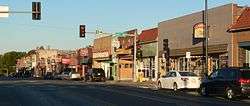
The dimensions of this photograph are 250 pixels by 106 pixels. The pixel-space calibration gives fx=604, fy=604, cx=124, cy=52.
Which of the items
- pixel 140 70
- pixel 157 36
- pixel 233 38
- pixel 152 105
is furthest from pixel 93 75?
pixel 152 105

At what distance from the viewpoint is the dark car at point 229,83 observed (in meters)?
29.9

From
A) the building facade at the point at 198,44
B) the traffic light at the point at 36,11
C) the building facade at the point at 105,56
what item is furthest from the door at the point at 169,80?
the building facade at the point at 105,56

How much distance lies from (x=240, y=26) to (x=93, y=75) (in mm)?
31988

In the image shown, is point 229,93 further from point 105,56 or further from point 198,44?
point 105,56

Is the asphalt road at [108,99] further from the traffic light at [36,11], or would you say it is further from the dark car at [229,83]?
the traffic light at [36,11]

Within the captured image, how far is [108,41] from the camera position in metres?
85.1

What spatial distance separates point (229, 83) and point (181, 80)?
29.5 ft

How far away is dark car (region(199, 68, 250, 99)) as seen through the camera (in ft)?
98.2

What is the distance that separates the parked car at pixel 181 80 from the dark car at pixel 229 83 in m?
6.38

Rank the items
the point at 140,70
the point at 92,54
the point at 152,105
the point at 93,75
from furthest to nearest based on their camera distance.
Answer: the point at 92,54 → the point at 93,75 → the point at 140,70 → the point at 152,105

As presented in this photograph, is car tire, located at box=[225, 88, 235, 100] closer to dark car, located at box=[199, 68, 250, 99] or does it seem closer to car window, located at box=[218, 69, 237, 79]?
dark car, located at box=[199, 68, 250, 99]

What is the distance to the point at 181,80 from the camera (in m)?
39.4

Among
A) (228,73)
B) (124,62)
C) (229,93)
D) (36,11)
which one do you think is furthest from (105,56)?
(229,93)

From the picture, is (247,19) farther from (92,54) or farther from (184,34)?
(92,54)
